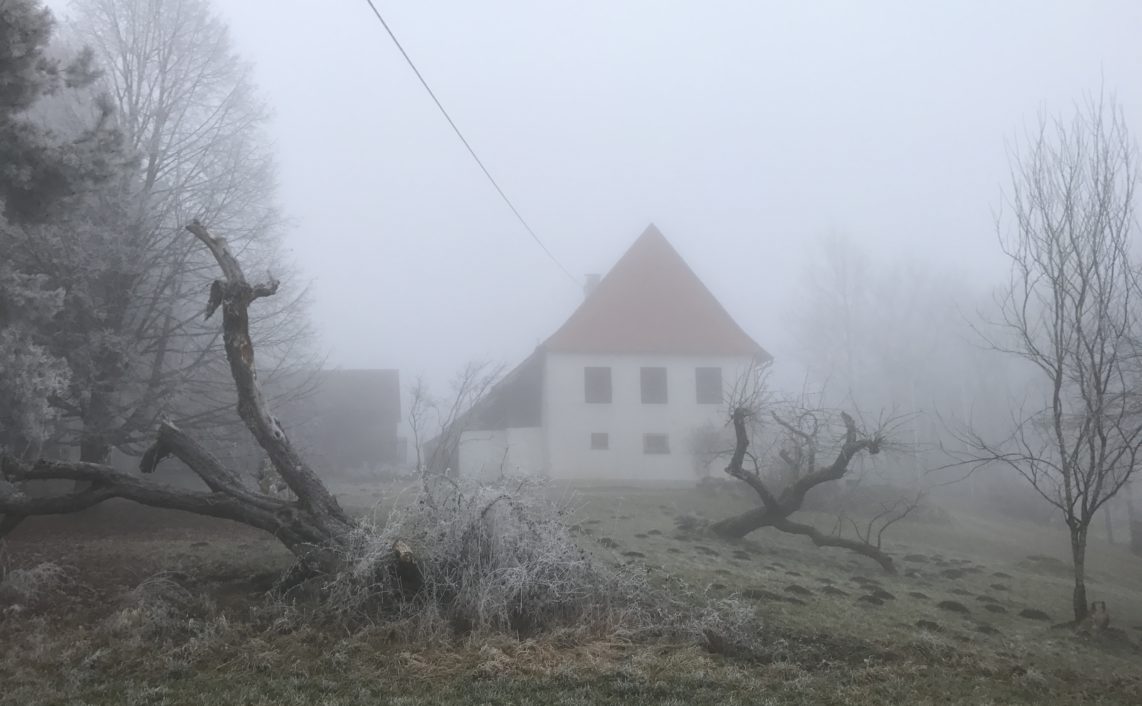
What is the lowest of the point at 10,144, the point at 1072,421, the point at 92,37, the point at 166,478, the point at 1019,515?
the point at 1019,515

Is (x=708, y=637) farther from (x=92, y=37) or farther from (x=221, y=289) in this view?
(x=92, y=37)

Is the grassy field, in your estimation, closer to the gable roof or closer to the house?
the house

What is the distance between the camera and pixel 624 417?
28.4 m

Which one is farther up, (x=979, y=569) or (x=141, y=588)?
(x=141, y=588)

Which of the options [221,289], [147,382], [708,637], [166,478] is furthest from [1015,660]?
[166,478]

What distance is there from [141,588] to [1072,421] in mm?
13415

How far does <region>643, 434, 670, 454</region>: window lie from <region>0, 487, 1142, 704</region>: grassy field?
15485 mm

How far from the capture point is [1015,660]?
748cm

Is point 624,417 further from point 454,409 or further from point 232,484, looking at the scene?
point 232,484

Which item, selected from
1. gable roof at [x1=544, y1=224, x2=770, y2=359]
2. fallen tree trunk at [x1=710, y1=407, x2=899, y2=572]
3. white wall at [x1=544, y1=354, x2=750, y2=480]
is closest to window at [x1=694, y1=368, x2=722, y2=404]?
white wall at [x1=544, y1=354, x2=750, y2=480]

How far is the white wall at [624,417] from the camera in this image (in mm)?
27516

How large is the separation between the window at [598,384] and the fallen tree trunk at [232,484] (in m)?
19.8

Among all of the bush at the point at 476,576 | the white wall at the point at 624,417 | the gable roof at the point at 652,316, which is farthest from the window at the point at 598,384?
the bush at the point at 476,576

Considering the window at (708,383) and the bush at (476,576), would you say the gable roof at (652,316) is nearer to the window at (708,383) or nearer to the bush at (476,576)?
the window at (708,383)
